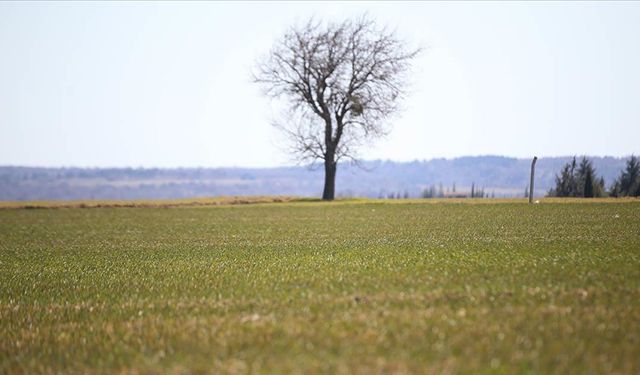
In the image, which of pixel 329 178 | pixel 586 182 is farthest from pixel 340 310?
pixel 586 182

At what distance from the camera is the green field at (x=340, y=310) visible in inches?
307

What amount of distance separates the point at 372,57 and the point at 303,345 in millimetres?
63879

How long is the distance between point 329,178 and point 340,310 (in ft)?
205

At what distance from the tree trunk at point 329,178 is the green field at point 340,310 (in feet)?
167

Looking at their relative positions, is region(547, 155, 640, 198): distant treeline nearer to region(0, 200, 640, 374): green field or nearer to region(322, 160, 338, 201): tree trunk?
region(322, 160, 338, 201): tree trunk

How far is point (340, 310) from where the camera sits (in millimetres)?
10250

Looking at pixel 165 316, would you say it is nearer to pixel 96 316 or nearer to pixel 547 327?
pixel 96 316

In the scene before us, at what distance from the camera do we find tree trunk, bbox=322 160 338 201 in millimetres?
71625

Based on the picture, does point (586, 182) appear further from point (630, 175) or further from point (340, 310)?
point (340, 310)

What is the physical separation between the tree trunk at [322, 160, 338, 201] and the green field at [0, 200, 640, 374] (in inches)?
2004

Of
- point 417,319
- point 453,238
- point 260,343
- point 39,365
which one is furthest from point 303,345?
point 453,238

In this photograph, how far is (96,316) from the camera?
460 inches

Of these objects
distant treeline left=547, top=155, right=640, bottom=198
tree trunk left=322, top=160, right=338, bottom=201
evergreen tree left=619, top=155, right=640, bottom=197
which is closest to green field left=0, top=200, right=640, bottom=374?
tree trunk left=322, top=160, right=338, bottom=201

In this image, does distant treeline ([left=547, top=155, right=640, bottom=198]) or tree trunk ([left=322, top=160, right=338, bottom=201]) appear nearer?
distant treeline ([left=547, top=155, right=640, bottom=198])
